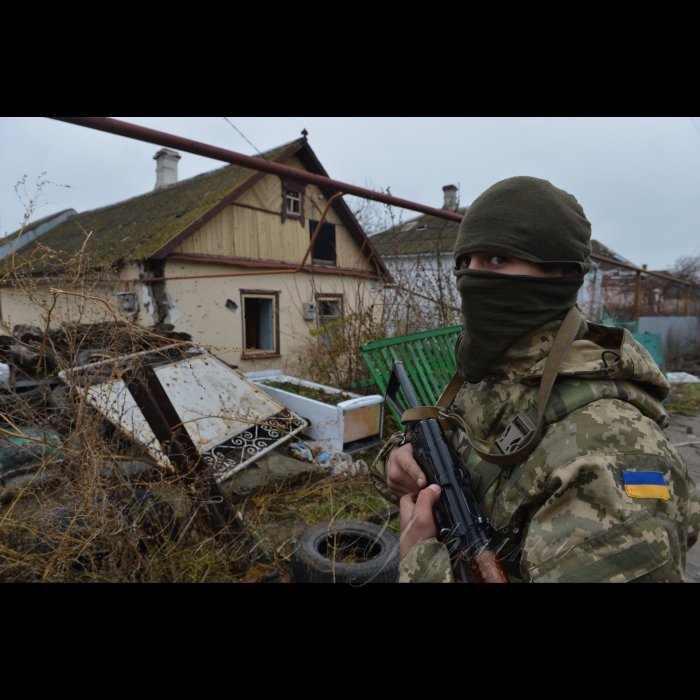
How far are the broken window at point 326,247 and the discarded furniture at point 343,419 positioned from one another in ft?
20.8

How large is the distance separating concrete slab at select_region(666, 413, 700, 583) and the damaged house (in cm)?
429

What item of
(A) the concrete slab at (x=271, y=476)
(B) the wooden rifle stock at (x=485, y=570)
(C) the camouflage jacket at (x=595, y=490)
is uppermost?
(C) the camouflage jacket at (x=595, y=490)

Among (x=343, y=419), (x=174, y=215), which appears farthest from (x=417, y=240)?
(x=174, y=215)

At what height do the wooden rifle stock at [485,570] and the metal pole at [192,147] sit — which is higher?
the metal pole at [192,147]

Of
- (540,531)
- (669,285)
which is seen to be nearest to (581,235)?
(540,531)

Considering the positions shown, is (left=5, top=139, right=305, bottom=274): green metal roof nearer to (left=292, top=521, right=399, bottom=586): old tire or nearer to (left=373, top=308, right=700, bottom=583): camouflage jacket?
(left=292, top=521, right=399, bottom=586): old tire

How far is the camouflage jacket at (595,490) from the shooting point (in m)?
0.94

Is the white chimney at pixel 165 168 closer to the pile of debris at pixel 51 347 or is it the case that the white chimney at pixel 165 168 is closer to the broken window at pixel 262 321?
the broken window at pixel 262 321

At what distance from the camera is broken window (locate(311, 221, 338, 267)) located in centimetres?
1134

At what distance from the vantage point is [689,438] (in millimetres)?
5988

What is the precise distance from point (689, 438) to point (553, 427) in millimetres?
6403

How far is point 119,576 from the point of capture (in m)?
2.35

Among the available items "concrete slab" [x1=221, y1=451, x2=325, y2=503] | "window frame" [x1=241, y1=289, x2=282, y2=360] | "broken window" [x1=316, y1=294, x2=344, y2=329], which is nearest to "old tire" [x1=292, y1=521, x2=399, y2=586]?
"concrete slab" [x1=221, y1=451, x2=325, y2=503]

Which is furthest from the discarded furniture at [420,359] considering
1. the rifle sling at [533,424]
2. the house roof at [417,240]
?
the rifle sling at [533,424]
